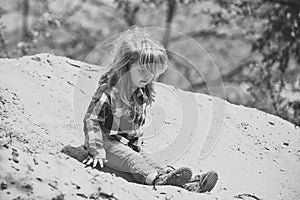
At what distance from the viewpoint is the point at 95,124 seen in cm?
270

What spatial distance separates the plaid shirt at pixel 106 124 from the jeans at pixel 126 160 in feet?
0.16

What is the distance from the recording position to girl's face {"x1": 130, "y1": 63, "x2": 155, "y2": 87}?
2715 millimetres

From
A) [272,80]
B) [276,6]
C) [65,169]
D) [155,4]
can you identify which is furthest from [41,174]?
[155,4]

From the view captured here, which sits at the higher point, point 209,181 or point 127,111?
point 127,111

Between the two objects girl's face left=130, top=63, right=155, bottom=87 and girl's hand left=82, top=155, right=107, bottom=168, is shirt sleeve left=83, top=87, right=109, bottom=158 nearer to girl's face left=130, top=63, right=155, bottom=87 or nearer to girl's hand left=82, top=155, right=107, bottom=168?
girl's hand left=82, top=155, right=107, bottom=168

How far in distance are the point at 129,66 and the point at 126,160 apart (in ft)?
1.49

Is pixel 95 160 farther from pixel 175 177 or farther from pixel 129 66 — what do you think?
pixel 129 66

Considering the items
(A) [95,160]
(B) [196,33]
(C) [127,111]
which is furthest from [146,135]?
(B) [196,33]

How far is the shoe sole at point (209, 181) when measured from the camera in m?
2.69

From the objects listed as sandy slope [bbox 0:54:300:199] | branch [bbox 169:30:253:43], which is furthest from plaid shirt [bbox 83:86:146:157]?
branch [bbox 169:30:253:43]

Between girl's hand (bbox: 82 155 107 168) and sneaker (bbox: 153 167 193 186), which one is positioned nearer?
girl's hand (bbox: 82 155 107 168)

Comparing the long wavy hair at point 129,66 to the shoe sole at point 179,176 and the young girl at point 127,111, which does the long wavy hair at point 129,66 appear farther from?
the shoe sole at point 179,176

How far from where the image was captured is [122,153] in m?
2.74

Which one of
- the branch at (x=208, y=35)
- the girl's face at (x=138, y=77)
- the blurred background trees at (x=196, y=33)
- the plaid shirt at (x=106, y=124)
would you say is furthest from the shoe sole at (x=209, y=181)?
the branch at (x=208, y=35)
